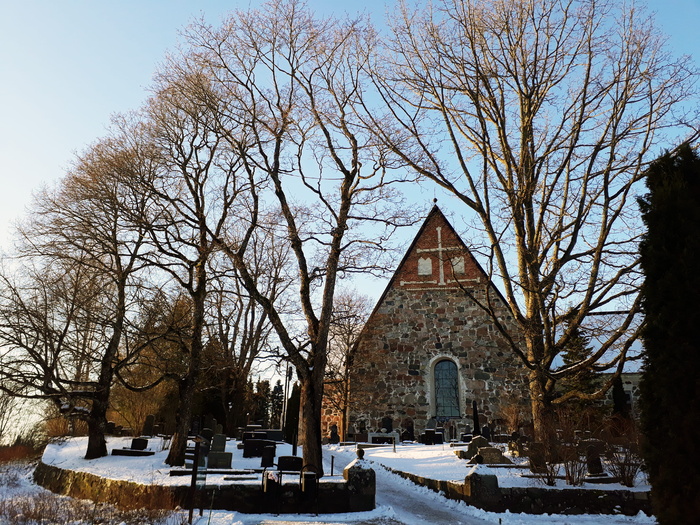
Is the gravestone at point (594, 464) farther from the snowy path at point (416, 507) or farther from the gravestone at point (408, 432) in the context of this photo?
the gravestone at point (408, 432)

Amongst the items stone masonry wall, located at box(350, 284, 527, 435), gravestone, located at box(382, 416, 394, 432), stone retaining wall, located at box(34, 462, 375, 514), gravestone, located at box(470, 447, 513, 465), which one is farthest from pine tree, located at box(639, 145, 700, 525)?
gravestone, located at box(382, 416, 394, 432)

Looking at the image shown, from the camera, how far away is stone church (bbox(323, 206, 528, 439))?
20266mm

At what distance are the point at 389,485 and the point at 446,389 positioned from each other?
31.9 feet

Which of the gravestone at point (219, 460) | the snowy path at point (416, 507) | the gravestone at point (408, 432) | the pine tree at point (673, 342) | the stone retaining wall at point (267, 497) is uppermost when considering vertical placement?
the pine tree at point (673, 342)

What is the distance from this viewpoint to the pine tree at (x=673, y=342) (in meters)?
4.35

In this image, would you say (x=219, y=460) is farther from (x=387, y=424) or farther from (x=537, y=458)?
(x=387, y=424)

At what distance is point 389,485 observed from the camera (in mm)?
11602

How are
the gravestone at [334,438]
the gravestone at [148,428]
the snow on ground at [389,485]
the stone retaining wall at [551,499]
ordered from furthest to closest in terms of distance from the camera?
1. the gravestone at [334,438]
2. the gravestone at [148,428]
3. the stone retaining wall at [551,499]
4. the snow on ground at [389,485]

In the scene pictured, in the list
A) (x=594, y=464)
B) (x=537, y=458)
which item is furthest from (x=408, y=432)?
(x=594, y=464)

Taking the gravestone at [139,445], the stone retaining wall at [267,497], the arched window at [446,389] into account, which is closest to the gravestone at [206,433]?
the gravestone at [139,445]

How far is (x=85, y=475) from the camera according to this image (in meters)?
11.2

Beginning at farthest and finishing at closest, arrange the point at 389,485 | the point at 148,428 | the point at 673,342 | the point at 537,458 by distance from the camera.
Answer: the point at 148,428 → the point at 389,485 → the point at 537,458 → the point at 673,342

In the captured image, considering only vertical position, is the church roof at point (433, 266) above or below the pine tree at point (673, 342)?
above

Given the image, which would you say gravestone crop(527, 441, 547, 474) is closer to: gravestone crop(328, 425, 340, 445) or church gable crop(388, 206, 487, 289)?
church gable crop(388, 206, 487, 289)
